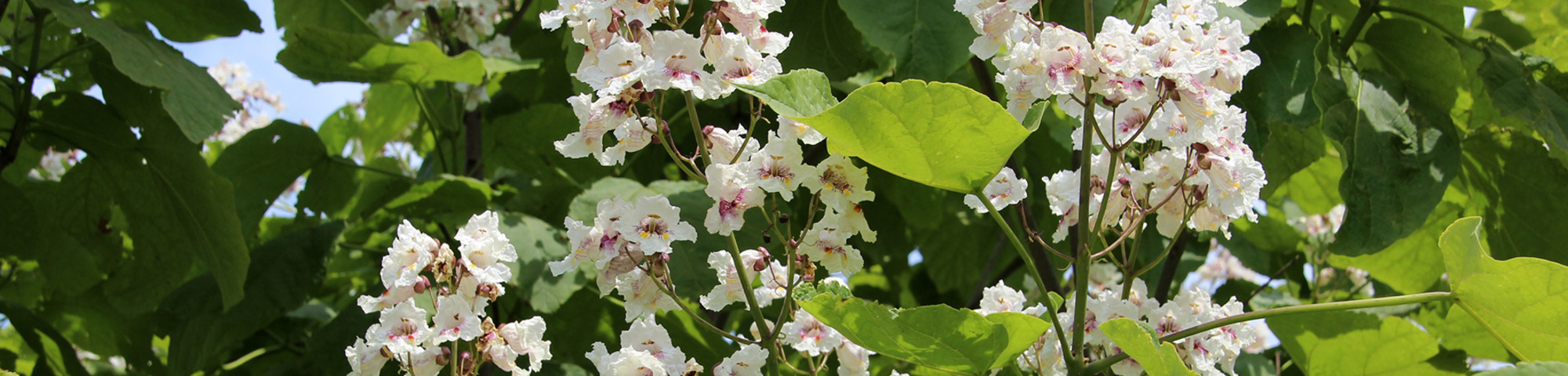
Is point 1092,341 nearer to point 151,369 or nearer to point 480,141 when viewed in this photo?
point 480,141

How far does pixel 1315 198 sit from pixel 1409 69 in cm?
65

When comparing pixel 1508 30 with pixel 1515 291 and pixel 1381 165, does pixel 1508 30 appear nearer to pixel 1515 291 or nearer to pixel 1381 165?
pixel 1381 165

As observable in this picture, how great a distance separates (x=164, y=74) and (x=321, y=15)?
1003 mm

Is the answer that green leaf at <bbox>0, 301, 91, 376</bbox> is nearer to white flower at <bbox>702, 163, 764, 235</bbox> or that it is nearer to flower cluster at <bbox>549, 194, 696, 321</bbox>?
flower cluster at <bbox>549, 194, 696, 321</bbox>

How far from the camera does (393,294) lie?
0.98 metres

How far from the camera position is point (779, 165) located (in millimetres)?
884

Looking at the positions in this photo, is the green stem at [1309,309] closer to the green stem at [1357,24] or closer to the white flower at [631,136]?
the white flower at [631,136]

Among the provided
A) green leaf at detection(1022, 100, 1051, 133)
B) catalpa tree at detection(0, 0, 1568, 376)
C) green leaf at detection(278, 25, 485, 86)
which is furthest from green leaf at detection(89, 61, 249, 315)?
green leaf at detection(1022, 100, 1051, 133)

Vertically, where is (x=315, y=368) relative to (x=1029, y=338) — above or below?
below

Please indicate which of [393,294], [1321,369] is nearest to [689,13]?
[393,294]

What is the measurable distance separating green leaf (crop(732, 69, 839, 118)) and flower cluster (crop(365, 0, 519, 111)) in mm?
1634

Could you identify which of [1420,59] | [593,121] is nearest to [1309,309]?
[593,121]

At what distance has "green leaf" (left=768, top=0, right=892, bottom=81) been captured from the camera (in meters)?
1.70

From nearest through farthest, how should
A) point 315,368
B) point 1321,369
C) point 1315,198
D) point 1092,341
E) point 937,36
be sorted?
point 1092,341, point 937,36, point 1321,369, point 315,368, point 1315,198
